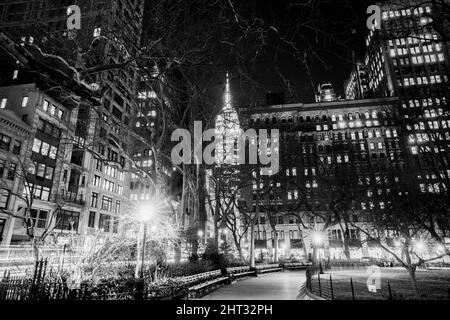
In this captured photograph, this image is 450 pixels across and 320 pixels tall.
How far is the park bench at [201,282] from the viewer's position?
1388cm

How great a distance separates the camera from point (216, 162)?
A: 1162 inches

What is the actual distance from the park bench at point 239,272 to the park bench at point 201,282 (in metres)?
1.83

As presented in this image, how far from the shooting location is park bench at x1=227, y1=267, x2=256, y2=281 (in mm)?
21955

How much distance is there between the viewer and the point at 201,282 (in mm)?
16422

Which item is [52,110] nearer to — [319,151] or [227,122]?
[227,122]

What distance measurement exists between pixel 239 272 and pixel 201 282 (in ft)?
28.8

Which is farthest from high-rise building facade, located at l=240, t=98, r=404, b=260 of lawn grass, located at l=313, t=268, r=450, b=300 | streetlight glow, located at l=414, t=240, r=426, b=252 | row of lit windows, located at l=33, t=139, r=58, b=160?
lawn grass, located at l=313, t=268, r=450, b=300

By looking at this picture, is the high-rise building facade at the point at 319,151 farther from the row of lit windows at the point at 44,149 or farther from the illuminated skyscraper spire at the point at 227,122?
the illuminated skyscraper spire at the point at 227,122

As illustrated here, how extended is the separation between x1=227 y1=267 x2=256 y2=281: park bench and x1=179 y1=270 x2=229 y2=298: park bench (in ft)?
6.02

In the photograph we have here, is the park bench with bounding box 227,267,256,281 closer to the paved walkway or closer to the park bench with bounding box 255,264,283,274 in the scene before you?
the park bench with bounding box 255,264,283,274
